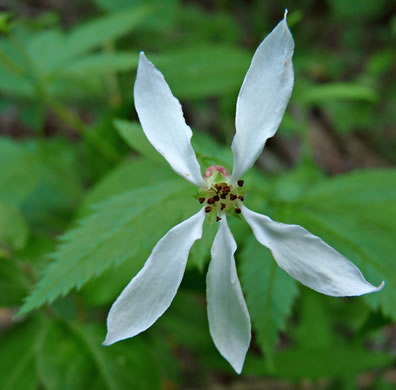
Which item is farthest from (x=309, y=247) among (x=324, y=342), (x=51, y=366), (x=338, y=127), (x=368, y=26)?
(x=368, y=26)

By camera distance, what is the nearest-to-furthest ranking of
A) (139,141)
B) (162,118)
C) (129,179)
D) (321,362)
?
(162,118) → (139,141) → (321,362) → (129,179)

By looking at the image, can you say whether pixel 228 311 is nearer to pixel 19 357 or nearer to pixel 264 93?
pixel 264 93

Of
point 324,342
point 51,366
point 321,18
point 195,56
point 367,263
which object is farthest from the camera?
point 321,18

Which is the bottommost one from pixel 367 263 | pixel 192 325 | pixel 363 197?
pixel 192 325

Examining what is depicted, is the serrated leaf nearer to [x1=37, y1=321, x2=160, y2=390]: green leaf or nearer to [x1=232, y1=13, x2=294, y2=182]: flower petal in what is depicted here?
[x1=37, y1=321, x2=160, y2=390]: green leaf

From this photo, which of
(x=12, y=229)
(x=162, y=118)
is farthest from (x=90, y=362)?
(x=162, y=118)

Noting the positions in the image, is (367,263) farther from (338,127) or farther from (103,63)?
(338,127)

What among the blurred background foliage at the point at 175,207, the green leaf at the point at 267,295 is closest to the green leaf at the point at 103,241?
the blurred background foliage at the point at 175,207

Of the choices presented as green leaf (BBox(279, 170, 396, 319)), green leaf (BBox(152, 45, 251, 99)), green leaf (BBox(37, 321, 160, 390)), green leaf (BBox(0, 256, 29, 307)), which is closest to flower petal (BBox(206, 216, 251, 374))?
green leaf (BBox(279, 170, 396, 319))
